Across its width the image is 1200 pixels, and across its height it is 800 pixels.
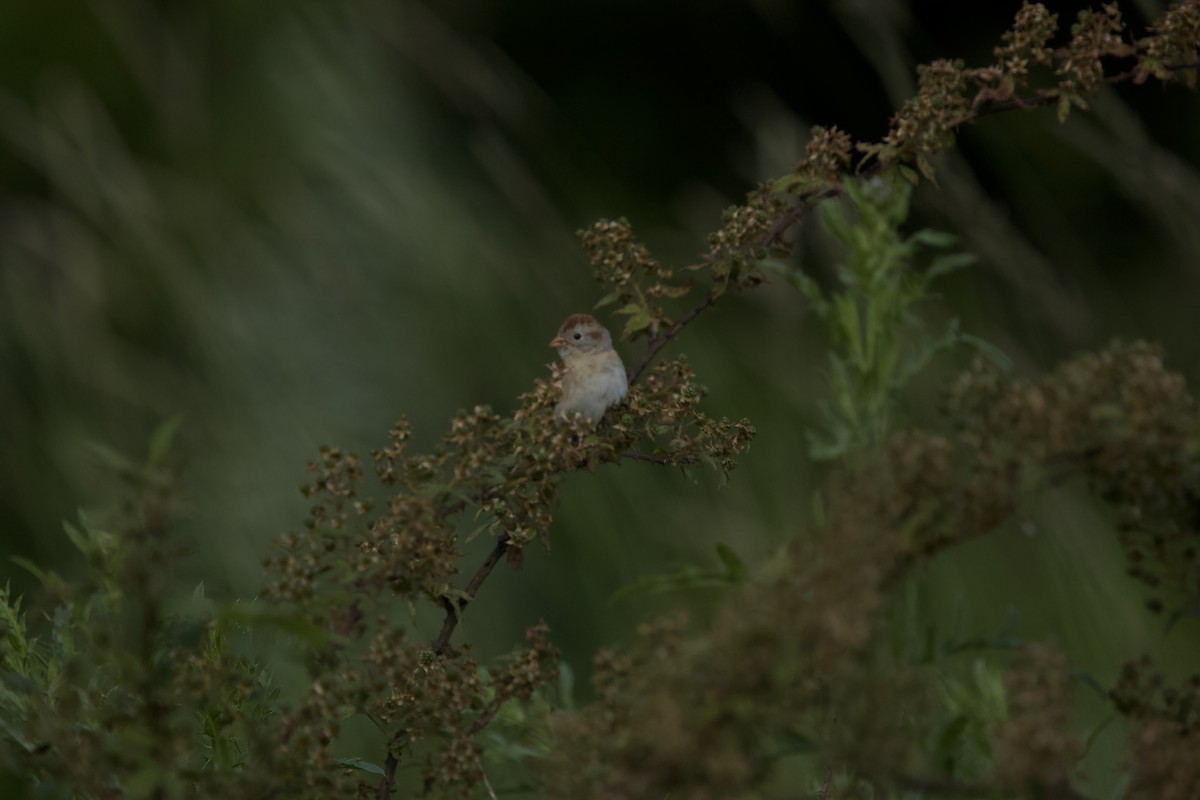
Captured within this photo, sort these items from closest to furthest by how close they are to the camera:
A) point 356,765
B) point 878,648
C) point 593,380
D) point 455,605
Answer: point 878,648 → point 455,605 → point 356,765 → point 593,380

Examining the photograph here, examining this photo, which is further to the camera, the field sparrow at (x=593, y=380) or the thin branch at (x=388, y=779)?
the field sparrow at (x=593, y=380)

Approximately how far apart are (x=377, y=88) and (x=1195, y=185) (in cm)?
189

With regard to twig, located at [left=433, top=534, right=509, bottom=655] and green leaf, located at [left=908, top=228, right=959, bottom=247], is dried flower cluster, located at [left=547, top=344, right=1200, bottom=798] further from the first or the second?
twig, located at [left=433, top=534, right=509, bottom=655]

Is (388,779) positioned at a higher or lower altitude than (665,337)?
lower

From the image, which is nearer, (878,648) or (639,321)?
(878,648)

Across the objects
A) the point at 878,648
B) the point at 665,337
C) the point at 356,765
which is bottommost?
the point at 878,648

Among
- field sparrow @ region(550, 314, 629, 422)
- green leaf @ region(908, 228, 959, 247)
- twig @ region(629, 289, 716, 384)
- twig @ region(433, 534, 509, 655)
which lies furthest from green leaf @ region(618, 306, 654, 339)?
field sparrow @ region(550, 314, 629, 422)

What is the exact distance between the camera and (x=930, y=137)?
1.05 m

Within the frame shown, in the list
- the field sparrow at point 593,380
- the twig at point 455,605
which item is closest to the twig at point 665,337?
the twig at point 455,605

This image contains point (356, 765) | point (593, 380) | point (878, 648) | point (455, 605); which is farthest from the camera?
point (593, 380)

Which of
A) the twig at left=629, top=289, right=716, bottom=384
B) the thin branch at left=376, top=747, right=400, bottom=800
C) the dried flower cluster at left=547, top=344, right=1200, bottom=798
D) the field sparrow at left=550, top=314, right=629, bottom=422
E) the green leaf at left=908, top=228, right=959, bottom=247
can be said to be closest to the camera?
the dried flower cluster at left=547, top=344, right=1200, bottom=798

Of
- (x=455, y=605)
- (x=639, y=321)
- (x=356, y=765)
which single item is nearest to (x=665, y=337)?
(x=639, y=321)

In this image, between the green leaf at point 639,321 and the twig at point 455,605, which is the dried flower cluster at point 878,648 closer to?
the twig at point 455,605

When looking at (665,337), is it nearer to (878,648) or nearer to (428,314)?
(878,648)
